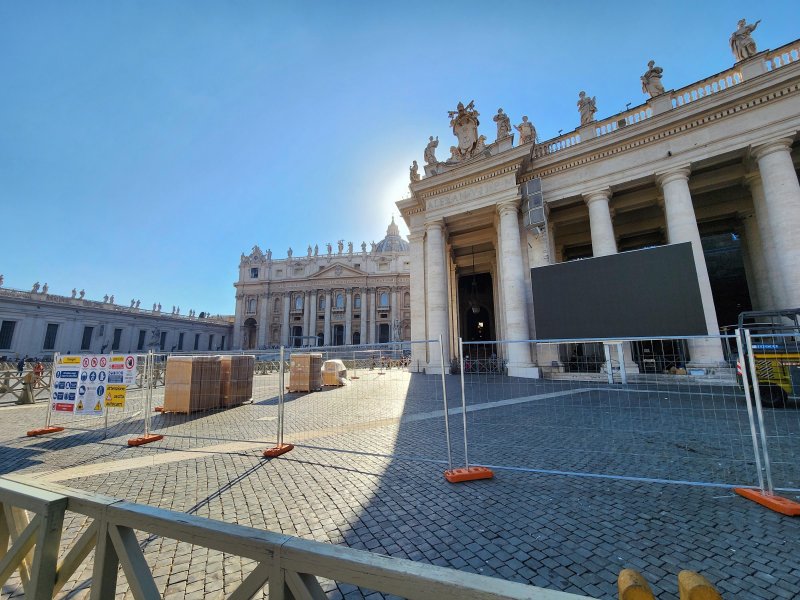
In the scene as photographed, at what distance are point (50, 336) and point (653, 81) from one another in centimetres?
6414

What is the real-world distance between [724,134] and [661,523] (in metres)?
17.5

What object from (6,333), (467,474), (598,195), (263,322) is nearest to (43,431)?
(467,474)

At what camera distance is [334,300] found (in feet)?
221

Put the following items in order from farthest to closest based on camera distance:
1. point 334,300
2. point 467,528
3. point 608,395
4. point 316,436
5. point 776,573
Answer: point 334,300 → point 608,395 → point 316,436 → point 467,528 → point 776,573

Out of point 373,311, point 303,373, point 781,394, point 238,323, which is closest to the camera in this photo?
point 781,394

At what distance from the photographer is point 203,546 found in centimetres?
119

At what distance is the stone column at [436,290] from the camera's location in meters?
18.2

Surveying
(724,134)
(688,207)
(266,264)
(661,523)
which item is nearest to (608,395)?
(661,523)

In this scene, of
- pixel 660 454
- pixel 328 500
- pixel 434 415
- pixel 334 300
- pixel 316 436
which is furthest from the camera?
pixel 334 300

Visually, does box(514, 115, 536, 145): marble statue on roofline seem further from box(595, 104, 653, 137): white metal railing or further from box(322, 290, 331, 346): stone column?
box(322, 290, 331, 346): stone column

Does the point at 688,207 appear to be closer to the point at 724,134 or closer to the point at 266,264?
the point at 724,134

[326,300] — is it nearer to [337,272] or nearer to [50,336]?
[337,272]

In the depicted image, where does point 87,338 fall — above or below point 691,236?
below

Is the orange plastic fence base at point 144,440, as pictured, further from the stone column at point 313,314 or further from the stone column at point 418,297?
the stone column at point 313,314
